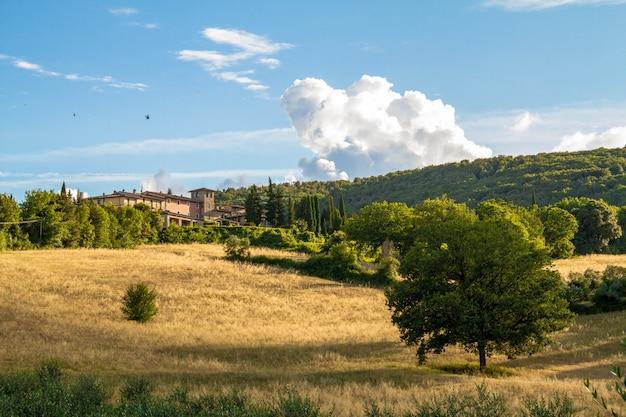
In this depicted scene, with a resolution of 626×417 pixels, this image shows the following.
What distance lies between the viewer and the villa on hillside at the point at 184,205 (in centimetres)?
13449

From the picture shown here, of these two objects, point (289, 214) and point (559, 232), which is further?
point (289, 214)

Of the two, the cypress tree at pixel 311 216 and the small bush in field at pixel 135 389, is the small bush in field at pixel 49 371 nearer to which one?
the small bush in field at pixel 135 389

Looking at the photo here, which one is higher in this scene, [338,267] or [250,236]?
[250,236]

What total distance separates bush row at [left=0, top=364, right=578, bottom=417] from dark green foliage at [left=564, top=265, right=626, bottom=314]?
43.5 meters

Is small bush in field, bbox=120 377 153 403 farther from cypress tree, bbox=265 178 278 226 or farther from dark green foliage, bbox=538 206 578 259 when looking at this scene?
cypress tree, bbox=265 178 278 226

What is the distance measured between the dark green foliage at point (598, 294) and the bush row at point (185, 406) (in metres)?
43.5

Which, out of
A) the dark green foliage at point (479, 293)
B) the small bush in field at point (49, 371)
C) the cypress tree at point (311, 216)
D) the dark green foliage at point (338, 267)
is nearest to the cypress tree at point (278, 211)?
the cypress tree at point (311, 216)

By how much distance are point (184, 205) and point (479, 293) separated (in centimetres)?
13178

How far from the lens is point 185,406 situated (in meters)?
15.1

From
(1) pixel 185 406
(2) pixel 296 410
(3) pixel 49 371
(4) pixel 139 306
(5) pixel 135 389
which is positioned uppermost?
(2) pixel 296 410

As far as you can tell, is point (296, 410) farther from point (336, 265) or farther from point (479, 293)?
point (336, 265)

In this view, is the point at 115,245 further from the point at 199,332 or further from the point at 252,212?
the point at 199,332

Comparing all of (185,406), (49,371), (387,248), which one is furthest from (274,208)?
(185,406)

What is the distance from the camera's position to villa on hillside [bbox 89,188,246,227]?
134 m
